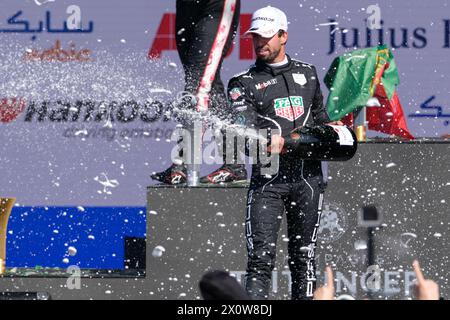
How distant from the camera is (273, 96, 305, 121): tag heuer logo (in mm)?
5457

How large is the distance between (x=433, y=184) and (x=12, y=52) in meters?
3.29

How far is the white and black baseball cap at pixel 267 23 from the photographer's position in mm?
5414

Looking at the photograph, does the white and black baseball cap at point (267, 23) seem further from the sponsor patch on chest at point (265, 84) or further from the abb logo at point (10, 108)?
the abb logo at point (10, 108)

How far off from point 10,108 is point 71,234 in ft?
3.32

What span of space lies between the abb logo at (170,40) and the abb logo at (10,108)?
98cm

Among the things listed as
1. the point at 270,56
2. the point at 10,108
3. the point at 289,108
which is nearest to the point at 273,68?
the point at 270,56

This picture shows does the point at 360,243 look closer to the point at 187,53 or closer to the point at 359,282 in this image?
the point at 359,282

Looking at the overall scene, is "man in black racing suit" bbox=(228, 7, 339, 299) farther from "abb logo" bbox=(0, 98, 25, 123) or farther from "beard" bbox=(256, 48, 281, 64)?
"abb logo" bbox=(0, 98, 25, 123)

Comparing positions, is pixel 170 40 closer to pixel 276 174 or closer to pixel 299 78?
pixel 299 78

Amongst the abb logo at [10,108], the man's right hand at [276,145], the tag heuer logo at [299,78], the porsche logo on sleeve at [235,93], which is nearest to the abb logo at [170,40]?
the abb logo at [10,108]

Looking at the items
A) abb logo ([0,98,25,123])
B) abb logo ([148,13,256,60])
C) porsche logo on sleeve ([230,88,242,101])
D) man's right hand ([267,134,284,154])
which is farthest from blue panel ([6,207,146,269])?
man's right hand ([267,134,284,154])
